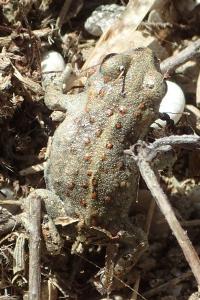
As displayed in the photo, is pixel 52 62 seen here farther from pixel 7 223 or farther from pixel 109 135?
pixel 7 223

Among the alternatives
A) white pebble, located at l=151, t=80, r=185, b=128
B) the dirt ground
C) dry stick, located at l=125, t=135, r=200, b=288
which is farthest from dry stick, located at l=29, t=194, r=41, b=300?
white pebble, located at l=151, t=80, r=185, b=128

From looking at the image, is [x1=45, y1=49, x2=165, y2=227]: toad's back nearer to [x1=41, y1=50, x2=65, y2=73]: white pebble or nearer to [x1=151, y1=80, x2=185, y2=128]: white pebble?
[x1=151, y1=80, x2=185, y2=128]: white pebble

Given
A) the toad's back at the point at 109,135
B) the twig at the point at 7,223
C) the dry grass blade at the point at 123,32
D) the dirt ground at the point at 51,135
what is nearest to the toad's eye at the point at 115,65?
the toad's back at the point at 109,135

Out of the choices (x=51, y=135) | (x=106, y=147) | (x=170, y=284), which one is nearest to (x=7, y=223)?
(x=51, y=135)

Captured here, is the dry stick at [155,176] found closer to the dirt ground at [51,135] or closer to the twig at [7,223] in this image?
the dirt ground at [51,135]

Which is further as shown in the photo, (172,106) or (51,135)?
(51,135)

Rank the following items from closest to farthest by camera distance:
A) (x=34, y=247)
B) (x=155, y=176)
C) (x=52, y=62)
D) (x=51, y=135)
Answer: (x=155, y=176) < (x=34, y=247) < (x=51, y=135) < (x=52, y=62)
